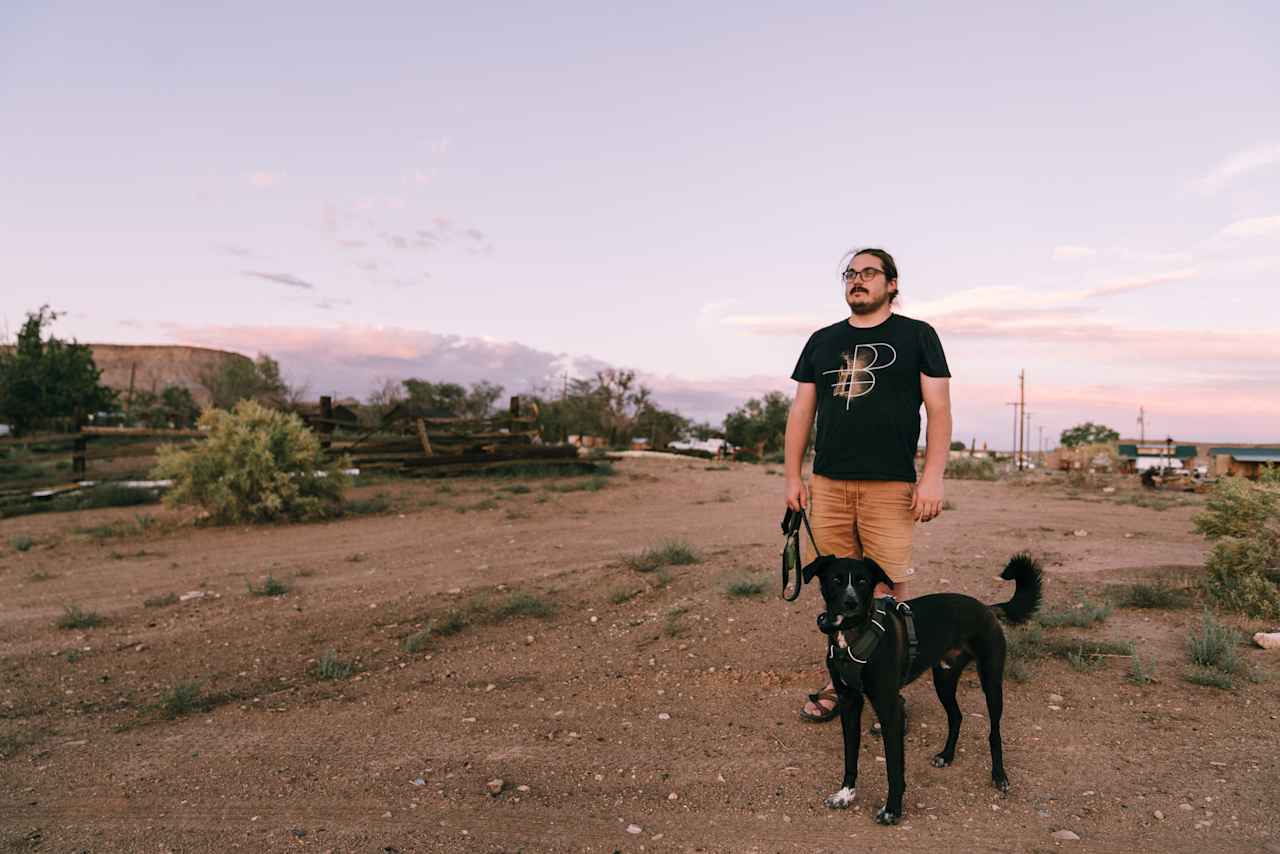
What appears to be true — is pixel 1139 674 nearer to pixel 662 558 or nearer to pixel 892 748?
pixel 892 748

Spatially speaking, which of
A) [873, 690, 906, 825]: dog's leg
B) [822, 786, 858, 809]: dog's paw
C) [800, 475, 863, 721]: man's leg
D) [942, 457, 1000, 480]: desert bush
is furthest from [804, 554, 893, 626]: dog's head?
[942, 457, 1000, 480]: desert bush

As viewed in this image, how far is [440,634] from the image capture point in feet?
19.3

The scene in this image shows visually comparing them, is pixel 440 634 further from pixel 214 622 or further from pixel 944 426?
pixel 944 426

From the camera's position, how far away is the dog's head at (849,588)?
9.44 ft

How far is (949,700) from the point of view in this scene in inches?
135

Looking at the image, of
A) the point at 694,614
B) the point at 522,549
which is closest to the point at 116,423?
the point at 522,549

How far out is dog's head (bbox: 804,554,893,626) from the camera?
288 centimetres

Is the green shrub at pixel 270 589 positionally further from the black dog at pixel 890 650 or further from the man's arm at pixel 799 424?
the black dog at pixel 890 650

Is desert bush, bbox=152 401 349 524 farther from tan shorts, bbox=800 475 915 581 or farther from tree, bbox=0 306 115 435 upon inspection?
tree, bbox=0 306 115 435

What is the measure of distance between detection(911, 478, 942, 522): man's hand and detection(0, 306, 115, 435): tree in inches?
1403

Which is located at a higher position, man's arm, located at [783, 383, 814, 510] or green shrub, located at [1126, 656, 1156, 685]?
man's arm, located at [783, 383, 814, 510]

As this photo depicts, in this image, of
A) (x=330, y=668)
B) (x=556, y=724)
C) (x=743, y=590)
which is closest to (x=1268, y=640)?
(x=743, y=590)

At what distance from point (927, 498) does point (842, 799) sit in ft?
4.48

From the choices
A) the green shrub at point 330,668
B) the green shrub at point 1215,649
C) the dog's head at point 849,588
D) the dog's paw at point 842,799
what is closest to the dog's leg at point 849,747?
the dog's paw at point 842,799
